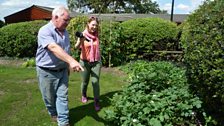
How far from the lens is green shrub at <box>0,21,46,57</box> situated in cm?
1389

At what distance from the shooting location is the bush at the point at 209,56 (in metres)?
4.32

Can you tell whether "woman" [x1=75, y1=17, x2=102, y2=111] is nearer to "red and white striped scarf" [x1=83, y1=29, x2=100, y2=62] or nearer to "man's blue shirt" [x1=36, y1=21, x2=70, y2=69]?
"red and white striped scarf" [x1=83, y1=29, x2=100, y2=62]

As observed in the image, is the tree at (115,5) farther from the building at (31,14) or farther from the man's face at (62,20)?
the man's face at (62,20)

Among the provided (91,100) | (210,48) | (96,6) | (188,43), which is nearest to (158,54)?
(91,100)

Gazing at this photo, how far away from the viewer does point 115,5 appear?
50.6m

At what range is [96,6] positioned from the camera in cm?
4862

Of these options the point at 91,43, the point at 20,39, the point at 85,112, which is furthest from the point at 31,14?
the point at 85,112

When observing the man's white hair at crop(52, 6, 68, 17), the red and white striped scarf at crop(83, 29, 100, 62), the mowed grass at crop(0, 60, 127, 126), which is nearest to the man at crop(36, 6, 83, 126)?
the man's white hair at crop(52, 6, 68, 17)

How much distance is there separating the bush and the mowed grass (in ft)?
5.44

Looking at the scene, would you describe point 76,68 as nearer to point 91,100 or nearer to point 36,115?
point 36,115

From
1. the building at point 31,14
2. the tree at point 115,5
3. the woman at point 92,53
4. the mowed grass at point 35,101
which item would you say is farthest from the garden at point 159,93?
the tree at point 115,5

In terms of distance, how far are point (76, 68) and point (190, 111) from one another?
1.97 metres

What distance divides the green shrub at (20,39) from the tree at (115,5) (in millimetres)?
31763

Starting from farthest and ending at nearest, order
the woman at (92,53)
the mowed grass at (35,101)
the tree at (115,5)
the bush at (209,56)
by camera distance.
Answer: the tree at (115,5) → the woman at (92,53) → the mowed grass at (35,101) → the bush at (209,56)
